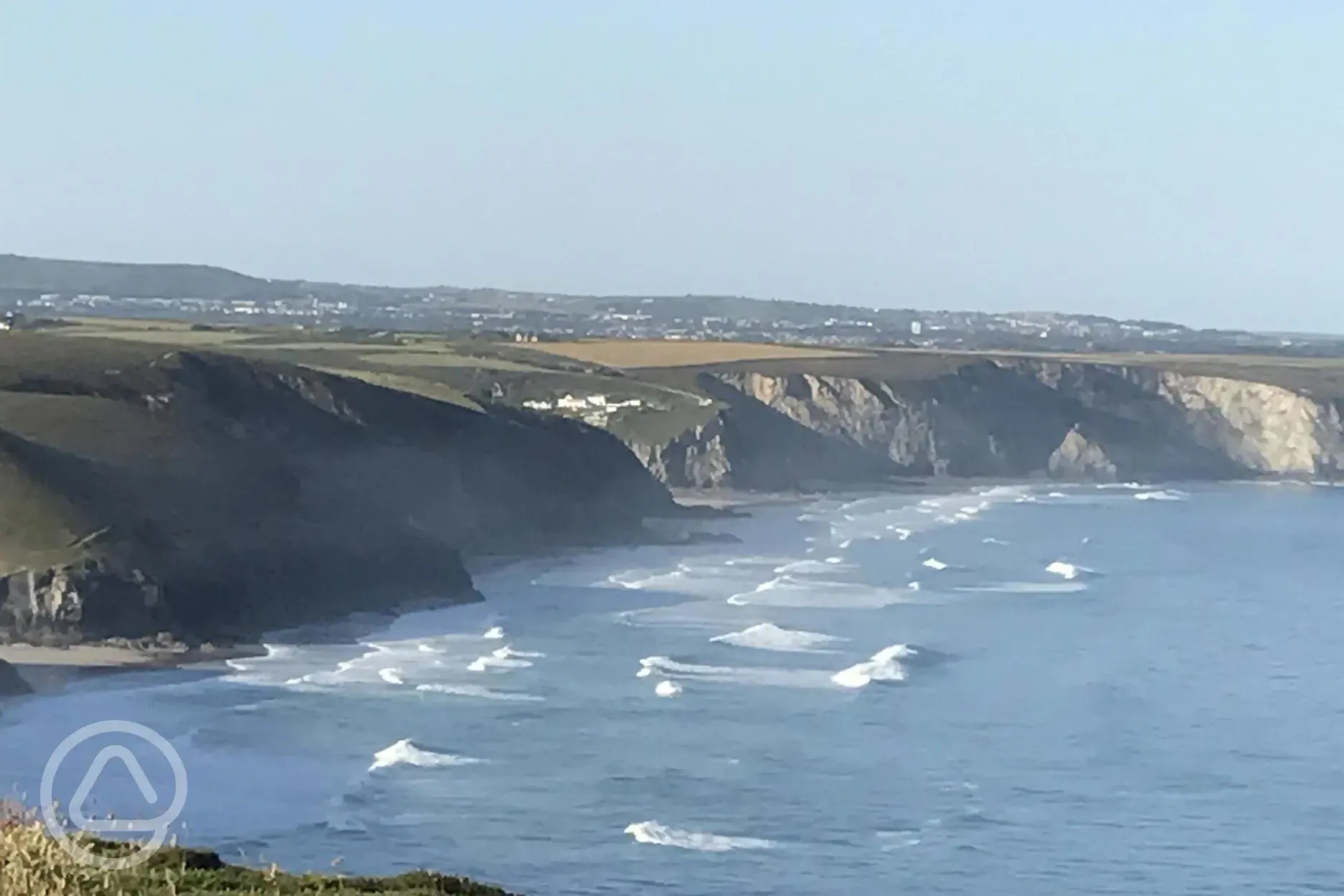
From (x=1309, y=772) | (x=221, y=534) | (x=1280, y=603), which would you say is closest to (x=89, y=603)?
(x=221, y=534)

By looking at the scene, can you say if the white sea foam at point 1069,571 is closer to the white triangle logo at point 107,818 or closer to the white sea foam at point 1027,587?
the white sea foam at point 1027,587

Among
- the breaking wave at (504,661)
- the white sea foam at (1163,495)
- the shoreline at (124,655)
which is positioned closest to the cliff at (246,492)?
the shoreline at (124,655)

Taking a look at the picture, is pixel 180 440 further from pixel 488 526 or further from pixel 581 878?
pixel 581 878

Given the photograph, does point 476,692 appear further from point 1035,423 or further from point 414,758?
point 1035,423

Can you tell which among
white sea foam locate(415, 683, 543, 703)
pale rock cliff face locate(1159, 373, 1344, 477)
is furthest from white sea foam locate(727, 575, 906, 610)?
pale rock cliff face locate(1159, 373, 1344, 477)

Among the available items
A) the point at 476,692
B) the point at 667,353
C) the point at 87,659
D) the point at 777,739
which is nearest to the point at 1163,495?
the point at 667,353

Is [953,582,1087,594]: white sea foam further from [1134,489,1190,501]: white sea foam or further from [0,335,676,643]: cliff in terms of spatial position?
[1134,489,1190,501]: white sea foam
